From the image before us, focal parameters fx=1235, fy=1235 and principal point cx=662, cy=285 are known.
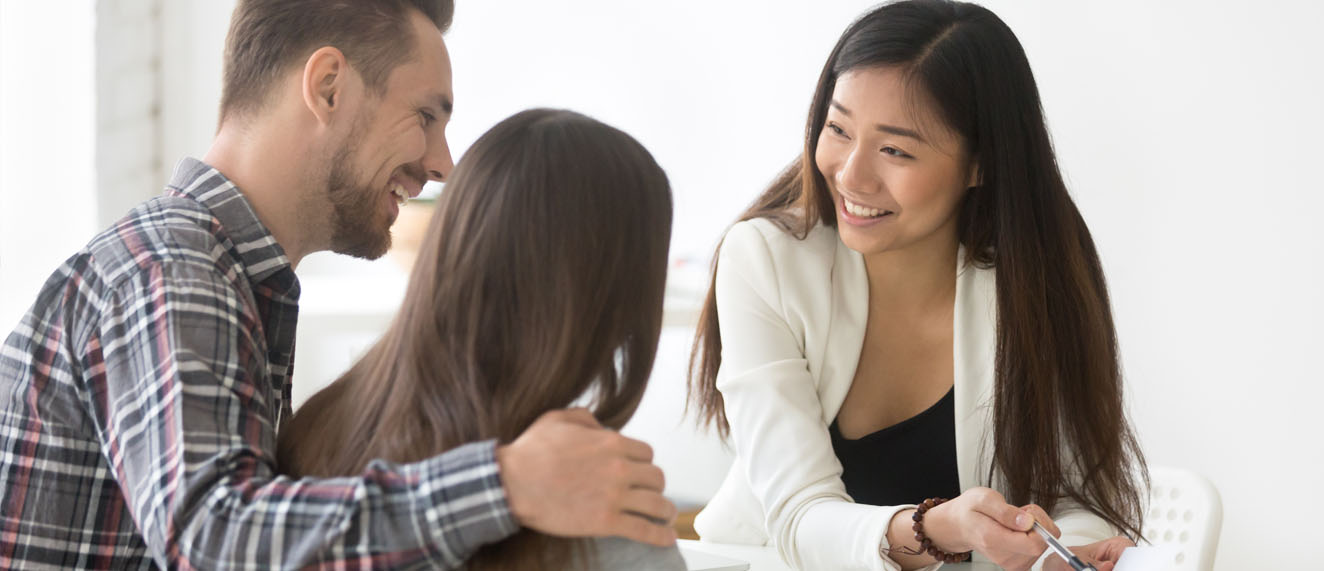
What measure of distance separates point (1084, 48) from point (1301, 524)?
3.15 feet

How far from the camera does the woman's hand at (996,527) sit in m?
1.28

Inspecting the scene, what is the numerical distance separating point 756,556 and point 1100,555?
43 centimetres

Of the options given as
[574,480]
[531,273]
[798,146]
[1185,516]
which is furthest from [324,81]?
[798,146]

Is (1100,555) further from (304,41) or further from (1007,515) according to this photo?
(304,41)

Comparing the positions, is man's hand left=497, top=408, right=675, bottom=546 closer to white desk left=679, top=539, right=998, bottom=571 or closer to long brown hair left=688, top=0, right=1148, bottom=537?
white desk left=679, top=539, right=998, bottom=571

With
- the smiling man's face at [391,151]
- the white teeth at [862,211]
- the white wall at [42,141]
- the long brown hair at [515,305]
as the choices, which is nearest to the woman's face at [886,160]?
the white teeth at [862,211]

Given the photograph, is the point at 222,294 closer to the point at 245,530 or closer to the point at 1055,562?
the point at 245,530

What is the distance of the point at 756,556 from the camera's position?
161 cm

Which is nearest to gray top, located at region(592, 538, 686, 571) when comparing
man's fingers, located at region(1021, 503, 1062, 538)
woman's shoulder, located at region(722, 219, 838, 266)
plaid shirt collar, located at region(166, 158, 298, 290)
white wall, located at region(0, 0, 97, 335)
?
plaid shirt collar, located at region(166, 158, 298, 290)

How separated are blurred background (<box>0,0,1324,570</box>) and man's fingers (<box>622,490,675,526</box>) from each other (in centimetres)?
76

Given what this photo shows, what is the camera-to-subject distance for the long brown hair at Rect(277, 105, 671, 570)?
0.88 metres

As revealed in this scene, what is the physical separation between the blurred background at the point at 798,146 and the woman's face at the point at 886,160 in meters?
0.37

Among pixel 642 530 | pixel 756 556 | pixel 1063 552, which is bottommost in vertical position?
pixel 756 556

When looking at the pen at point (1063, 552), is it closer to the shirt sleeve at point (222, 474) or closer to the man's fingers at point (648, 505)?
the man's fingers at point (648, 505)
